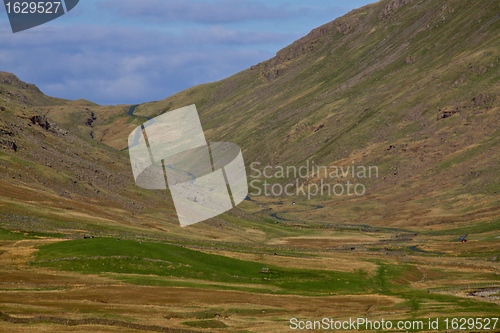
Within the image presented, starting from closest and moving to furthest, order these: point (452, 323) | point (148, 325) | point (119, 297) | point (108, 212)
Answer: point (148, 325), point (452, 323), point (119, 297), point (108, 212)

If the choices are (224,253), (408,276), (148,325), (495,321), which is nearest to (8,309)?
(148,325)

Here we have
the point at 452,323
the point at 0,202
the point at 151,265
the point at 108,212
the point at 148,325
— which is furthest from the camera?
the point at 108,212

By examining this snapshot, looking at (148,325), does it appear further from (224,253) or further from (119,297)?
(224,253)

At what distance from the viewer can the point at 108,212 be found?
595 ft

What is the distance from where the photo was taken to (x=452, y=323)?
80.0m

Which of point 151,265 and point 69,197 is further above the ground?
point 69,197

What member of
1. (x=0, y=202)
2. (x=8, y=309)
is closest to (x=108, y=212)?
(x=0, y=202)

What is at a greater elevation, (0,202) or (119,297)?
(0,202)

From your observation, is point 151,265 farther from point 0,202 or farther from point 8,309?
point 0,202

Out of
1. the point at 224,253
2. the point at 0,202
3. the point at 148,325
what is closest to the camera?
the point at 148,325

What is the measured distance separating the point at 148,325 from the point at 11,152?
135638 millimetres

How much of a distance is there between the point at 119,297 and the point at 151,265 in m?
25.7

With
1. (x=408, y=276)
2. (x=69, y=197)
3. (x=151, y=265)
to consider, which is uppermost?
(x=69, y=197)

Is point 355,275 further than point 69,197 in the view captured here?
No
